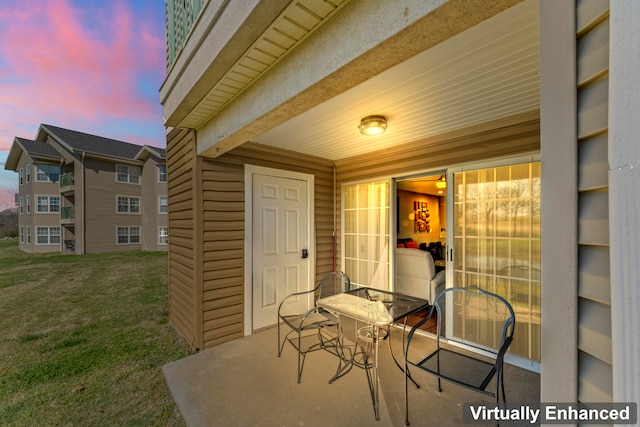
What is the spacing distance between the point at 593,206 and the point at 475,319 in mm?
2697

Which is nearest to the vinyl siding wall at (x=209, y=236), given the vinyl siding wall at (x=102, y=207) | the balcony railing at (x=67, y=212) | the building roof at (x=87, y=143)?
the vinyl siding wall at (x=102, y=207)

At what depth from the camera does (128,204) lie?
13.8 metres

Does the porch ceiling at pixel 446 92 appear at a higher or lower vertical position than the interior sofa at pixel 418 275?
higher

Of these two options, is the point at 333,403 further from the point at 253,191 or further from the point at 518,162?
the point at 518,162

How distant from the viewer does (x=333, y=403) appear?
2059 millimetres

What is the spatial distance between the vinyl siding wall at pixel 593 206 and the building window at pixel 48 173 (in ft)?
62.6

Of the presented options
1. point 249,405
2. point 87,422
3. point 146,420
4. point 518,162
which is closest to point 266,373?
point 249,405

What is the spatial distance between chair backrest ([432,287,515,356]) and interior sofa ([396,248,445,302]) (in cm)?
64

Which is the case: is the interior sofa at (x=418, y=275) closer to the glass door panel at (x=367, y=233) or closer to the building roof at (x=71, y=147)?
the glass door panel at (x=367, y=233)

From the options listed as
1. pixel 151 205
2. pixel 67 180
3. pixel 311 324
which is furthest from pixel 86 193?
pixel 311 324

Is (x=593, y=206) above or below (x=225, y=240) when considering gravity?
above

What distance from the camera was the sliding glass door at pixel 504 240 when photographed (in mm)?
2506

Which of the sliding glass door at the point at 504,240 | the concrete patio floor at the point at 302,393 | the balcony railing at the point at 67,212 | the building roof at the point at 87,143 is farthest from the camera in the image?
the building roof at the point at 87,143

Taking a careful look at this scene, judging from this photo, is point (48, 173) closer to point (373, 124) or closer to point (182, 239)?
point (182, 239)
